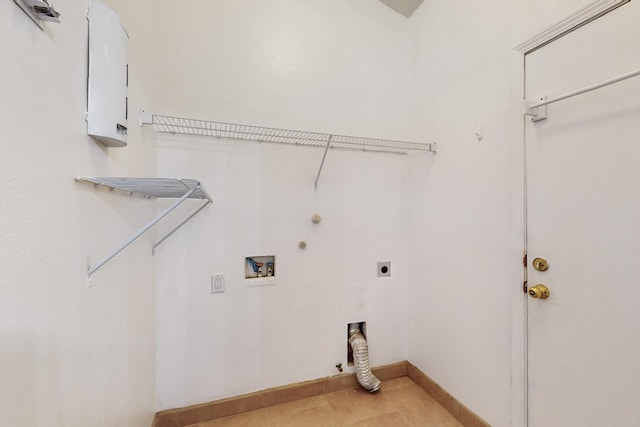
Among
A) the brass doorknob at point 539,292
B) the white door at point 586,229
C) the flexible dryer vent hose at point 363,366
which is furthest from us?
the flexible dryer vent hose at point 363,366

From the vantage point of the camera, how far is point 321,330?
191 centimetres

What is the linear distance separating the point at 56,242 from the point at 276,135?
4.39ft

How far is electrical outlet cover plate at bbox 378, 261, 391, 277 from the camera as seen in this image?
6.83 feet

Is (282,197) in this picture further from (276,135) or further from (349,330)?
(349,330)

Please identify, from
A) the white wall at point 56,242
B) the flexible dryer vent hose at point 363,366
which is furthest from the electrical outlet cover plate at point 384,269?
the white wall at point 56,242

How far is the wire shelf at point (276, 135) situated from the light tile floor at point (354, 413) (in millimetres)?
1850

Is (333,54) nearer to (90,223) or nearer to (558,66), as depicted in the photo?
(558,66)

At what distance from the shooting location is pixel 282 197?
182 centimetres

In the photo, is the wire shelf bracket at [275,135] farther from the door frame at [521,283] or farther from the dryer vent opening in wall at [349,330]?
the dryer vent opening in wall at [349,330]

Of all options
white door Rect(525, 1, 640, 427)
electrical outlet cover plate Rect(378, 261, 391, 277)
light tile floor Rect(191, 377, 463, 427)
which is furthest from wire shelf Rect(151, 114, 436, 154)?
light tile floor Rect(191, 377, 463, 427)

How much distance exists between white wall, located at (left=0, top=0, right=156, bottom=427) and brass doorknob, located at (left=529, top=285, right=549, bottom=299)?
183 centimetres

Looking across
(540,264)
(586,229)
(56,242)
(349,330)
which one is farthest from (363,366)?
(56,242)

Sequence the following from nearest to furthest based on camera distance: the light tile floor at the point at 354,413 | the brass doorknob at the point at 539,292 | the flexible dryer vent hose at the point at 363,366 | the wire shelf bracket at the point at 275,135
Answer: the brass doorknob at the point at 539,292, the wire shelf bracket at the point at 275,135, the light tile floor at the point at 354,413, the flexible dryer vent hose at the point at 363,366

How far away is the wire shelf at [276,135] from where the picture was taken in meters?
1.57
